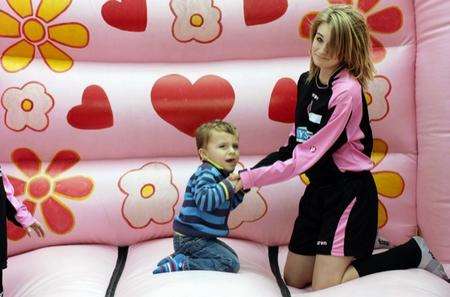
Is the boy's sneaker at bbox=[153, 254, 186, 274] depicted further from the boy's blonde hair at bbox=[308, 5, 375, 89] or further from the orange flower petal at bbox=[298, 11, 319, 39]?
the orange flower petal at bbox=[298, 11, 319, 39]

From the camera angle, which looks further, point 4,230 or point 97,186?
point 97,186

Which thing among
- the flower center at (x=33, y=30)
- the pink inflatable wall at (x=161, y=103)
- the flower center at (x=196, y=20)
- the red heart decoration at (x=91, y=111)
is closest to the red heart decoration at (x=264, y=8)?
the pink inflatable wall at (x=161, y=103)

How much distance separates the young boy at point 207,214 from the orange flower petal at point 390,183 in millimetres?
514

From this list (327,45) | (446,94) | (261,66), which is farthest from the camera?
(261,66)

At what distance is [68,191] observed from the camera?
1915 mm

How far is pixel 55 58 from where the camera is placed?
1927 mm

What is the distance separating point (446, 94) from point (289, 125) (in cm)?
47

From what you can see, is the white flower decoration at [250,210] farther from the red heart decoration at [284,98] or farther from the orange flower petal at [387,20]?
the orange flower petal at [387,20]

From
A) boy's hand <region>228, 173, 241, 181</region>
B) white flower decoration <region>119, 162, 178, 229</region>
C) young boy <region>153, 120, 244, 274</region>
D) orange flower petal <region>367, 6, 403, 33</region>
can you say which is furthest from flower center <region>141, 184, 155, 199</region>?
orange flower petal <region>367, 6, 403, 33</region>

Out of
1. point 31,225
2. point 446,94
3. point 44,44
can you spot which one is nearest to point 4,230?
point 31,225

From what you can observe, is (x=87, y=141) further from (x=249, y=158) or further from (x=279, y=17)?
(x=279, y=17)

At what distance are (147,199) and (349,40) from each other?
2.55 feet

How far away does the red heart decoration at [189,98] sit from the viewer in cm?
192

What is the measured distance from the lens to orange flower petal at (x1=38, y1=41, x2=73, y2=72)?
6.27 feet
